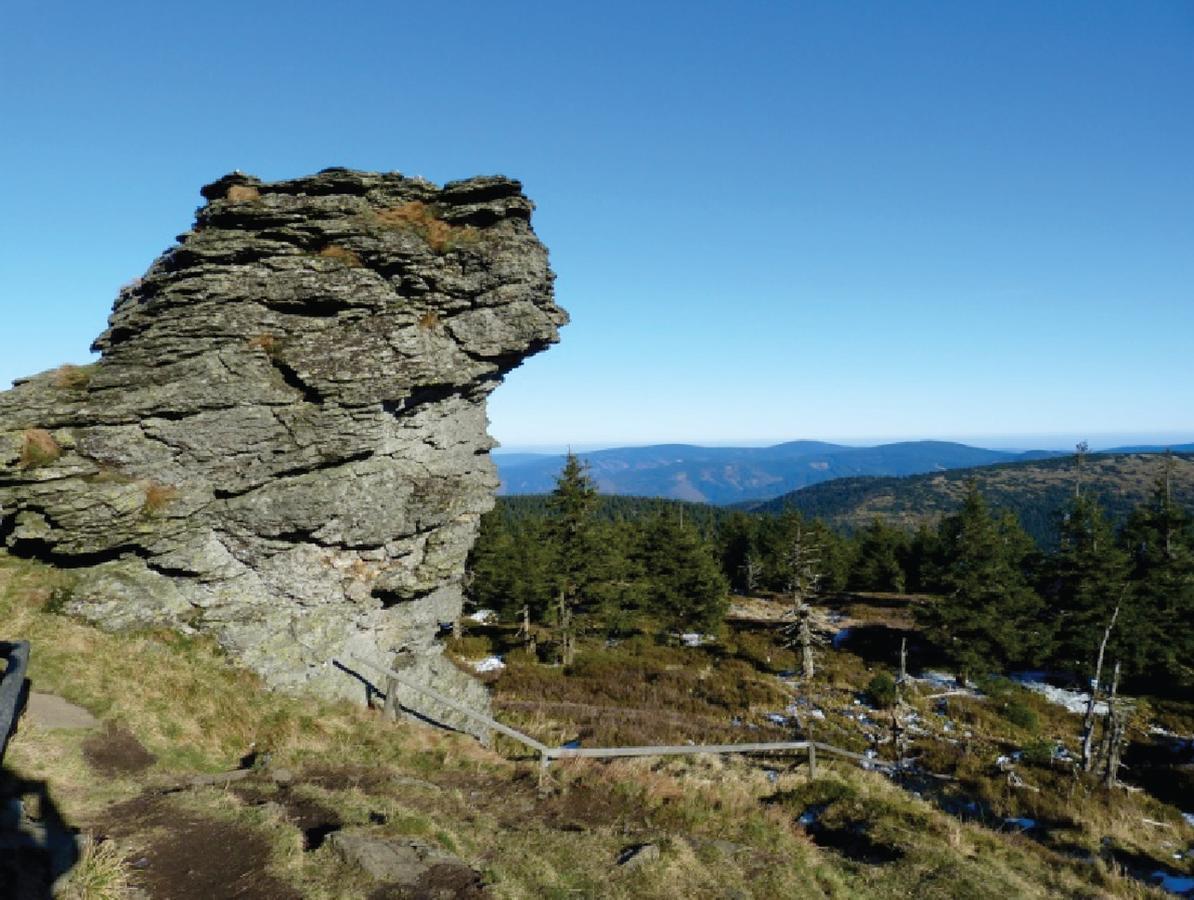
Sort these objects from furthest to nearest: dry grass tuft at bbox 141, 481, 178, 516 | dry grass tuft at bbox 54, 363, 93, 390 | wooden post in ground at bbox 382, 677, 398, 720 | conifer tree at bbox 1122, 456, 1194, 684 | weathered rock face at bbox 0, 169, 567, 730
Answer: conifer tree at bbox 1122, 456, 1194, 684
wooden post in ground at bbox 382, 677, 398, 720
dry grass tuft at bbox 54, 363, 93, 390
dry grass tuft at bbox 141, 481, 178, 516
weathered rock face at bbox 0, 169, 567, 730

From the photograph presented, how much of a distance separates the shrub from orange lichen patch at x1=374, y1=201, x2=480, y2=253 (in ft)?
108

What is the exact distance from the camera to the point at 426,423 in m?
21.0

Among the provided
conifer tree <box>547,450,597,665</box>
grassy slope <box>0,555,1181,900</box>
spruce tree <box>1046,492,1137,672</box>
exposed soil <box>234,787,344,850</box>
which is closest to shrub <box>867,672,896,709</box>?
spruce tree <box>1046,492,1137,672</box>

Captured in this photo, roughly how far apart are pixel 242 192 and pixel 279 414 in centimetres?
660

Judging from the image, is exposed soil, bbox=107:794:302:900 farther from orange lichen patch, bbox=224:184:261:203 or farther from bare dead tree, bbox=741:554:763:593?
bare dead tree, bbox=741:554:763:593

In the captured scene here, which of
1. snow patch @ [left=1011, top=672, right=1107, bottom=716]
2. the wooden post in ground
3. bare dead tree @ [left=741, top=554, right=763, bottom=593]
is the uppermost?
the wooden post in ground

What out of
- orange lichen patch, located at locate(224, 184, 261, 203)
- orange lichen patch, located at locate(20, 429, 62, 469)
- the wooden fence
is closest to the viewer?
the wooden fence

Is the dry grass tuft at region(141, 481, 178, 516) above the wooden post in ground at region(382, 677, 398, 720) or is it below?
above

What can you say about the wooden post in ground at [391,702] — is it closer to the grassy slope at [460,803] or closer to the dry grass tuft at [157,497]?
the grassy slope at [460,803]

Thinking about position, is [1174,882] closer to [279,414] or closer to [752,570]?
[279,414]

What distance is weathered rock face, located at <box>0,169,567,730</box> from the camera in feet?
54.7

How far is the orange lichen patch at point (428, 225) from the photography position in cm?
1930

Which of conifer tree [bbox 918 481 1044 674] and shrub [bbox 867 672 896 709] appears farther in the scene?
conifer tree [bbox 918 481 1044 674]

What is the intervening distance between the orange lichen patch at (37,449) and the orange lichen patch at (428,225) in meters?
10.6
